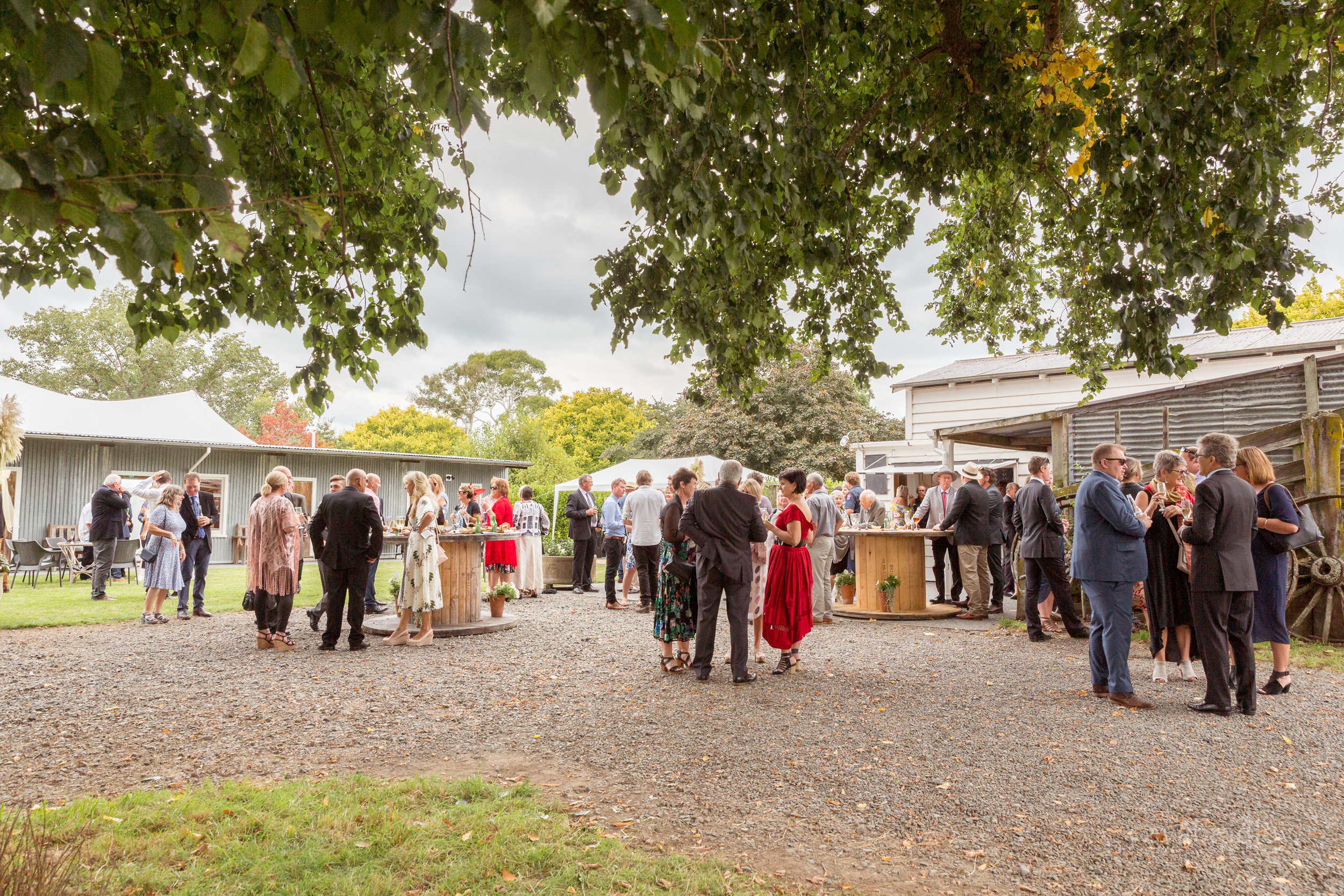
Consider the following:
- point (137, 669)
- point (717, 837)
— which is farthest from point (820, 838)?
point (137, 669)

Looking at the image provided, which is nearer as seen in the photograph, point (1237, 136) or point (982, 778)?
point (982, 778)

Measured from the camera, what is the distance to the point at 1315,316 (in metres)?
32.1

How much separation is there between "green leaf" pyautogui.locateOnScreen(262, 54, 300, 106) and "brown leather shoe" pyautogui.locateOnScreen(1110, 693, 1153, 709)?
20.7 ft

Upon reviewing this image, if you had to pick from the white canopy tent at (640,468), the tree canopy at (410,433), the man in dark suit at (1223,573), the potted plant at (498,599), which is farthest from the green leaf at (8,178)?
the tree canopy at (410,433)

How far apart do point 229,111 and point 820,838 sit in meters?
5.33

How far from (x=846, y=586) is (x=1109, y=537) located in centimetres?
672

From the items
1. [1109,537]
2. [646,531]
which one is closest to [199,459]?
[646,531]

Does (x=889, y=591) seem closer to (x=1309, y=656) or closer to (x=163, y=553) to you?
(x=1309, y=656)

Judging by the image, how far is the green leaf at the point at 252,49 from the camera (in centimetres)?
176

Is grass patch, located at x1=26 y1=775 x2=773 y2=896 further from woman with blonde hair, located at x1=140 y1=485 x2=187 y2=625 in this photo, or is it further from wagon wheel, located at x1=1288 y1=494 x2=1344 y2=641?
wagon wheel, located at x1=1288 y1=494 x2=1344 y2=641

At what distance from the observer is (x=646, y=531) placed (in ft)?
38.7

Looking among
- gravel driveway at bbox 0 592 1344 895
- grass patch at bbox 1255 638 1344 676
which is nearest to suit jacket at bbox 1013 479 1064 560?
gravel driveway at bbox 0 592 1344 895

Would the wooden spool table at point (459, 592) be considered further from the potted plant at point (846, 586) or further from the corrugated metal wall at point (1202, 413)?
the corrugated metal wall at point (1202, 413)

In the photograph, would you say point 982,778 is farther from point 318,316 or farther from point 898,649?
point 318,316
